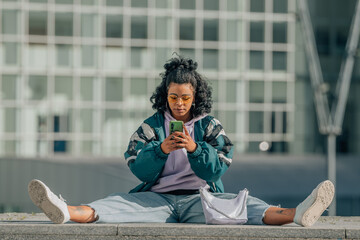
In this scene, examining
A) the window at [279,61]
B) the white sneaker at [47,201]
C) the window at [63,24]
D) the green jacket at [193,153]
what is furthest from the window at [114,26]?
the white sneaker at [47,201]

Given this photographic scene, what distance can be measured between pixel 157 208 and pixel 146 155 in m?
0.50

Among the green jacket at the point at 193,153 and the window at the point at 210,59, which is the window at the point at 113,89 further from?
the green jacket at the point at 193,153

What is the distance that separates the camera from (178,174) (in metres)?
5.54

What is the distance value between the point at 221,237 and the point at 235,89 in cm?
3257

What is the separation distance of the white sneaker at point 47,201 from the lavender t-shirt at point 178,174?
842mm

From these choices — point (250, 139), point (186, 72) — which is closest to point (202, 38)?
point (250, 139)

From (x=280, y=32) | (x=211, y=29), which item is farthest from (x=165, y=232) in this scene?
(x=280, y=32)

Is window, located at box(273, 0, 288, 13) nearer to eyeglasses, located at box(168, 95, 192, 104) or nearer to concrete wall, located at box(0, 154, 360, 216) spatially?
concrete wall, located at box(0, 154, 360, 216)

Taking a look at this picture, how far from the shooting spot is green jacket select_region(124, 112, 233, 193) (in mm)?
5207

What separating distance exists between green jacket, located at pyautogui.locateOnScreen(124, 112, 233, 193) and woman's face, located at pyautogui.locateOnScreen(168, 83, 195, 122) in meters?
0.17

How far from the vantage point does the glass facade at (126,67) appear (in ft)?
117

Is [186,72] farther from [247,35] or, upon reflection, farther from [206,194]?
[247,35]

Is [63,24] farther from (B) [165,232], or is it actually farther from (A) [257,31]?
(B) [165,232]

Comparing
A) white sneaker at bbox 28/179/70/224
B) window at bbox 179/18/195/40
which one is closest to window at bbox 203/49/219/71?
window at bbox 179/18/195/40
